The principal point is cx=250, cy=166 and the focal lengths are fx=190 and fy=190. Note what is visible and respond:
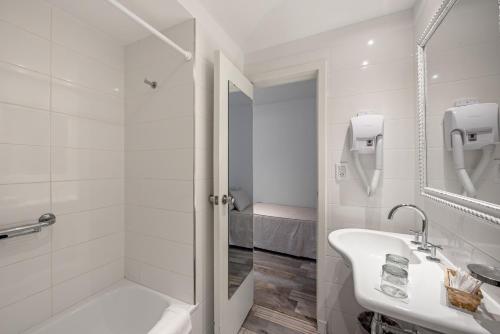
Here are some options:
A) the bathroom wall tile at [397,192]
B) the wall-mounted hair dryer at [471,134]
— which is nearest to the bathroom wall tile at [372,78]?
the wall-mounted hair dryer at [471,134]

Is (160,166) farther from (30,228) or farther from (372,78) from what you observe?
(372,78)

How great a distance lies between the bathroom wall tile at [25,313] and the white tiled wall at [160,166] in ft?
1.48

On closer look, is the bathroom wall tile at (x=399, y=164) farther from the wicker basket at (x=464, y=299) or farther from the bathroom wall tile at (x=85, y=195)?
the bathroom wall tile at (x=85, y=195)

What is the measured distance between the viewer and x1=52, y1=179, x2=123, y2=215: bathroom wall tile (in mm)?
1137

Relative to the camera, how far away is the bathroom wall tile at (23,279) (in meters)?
0.93

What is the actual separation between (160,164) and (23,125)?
683 millimetres

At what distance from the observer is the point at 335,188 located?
55.9 inches

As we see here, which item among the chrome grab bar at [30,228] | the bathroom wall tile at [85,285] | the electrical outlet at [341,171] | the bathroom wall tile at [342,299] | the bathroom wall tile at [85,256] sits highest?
the electrical outlet at [341,171]

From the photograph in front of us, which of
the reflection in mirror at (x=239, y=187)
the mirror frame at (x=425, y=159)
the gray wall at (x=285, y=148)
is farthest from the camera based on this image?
the gray wall at (x=285, y=148)

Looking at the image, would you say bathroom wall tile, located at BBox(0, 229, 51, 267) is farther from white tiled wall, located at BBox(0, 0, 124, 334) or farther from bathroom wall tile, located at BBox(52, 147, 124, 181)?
bathroom wall tile, located at BBox(52, 147, 124, 181)

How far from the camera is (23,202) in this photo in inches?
39.4

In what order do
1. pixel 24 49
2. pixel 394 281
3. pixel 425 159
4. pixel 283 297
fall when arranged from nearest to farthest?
pixel 394 281, pixel 24 49, pixel 425 159, pixel 283 297

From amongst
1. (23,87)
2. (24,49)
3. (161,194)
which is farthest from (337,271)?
(24,49)

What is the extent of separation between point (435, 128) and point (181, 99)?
145 centimetres
